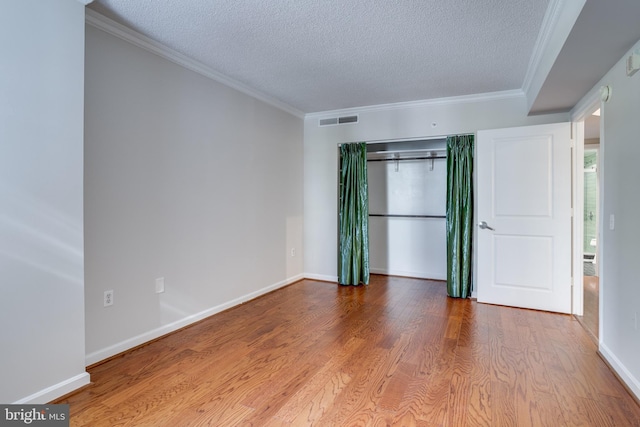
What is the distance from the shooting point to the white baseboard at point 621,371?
6.66 ft

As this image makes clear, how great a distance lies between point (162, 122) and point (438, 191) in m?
3.92

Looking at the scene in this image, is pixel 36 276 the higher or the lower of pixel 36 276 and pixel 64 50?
the lower

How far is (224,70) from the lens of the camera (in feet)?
11.1

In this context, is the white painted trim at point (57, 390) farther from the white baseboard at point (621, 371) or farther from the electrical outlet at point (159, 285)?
the white baseboard at point (621, 371)

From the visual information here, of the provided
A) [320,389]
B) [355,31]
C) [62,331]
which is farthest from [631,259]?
[62,331]

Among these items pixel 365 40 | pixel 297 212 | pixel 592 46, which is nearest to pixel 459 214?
pixel 297 212

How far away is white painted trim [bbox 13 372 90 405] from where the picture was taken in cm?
186

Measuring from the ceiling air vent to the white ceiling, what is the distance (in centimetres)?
92

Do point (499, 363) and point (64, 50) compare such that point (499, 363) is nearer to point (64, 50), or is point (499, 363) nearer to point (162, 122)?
point (162, 122)

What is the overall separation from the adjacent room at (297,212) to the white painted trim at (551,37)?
3cm

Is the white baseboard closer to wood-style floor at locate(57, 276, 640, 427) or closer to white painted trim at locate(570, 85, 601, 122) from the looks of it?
wood-style floor at locate(57, 276, 640, 427)

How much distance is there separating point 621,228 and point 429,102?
2.63 m

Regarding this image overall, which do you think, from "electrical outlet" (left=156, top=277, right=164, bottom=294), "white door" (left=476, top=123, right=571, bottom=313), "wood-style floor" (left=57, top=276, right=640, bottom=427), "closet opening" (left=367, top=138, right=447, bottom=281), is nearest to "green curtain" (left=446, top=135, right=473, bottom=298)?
"white door" (left=476, top=123, right=571, bottom=313)

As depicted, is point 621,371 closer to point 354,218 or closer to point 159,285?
point 354,218
